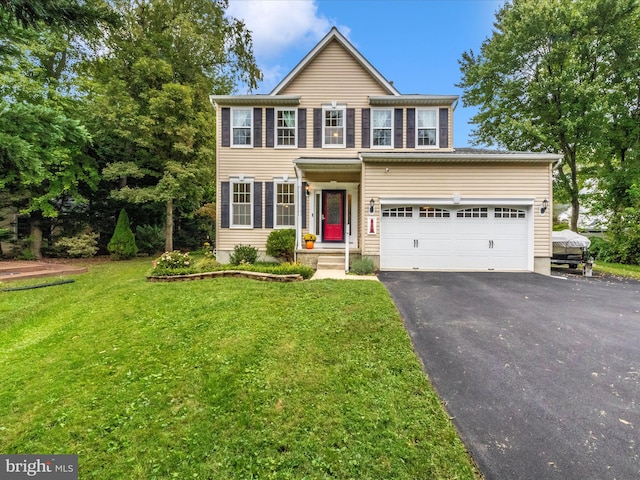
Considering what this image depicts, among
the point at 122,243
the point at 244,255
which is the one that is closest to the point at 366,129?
the point at 244,255

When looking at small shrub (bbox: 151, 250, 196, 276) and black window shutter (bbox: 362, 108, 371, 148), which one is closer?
small shrub (bbox: 151, 250, 196, 276)

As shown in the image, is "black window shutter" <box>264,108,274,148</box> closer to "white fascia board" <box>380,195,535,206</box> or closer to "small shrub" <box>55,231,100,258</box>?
"white fascia board" <box>380,195,535,206</box>

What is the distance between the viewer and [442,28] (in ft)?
52.1

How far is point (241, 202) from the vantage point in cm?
1141

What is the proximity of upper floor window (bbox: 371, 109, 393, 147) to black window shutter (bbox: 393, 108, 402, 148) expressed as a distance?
0.20 meters

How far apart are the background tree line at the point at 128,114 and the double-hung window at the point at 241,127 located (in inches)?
109

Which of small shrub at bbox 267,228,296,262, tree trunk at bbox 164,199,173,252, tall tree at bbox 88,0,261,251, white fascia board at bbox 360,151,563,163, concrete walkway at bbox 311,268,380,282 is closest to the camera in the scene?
concrete walkway at bbox 311,268,380,282

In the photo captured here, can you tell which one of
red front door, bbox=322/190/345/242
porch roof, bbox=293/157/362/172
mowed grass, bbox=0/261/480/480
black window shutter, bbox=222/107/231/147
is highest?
black window shutter, bbox=222/107/231/147

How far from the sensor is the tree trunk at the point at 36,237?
12.5 m

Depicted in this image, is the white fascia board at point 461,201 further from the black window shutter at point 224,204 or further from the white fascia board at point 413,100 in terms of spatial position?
the black window shutter at point 224,204

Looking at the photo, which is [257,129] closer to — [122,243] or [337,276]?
[337,276]

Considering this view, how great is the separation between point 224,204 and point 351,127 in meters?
6.00

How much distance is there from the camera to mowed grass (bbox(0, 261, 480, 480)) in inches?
92.3

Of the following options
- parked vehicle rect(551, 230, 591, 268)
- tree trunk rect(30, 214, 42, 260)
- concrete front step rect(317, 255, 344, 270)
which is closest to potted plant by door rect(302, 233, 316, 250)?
concrete front step rect(317, 255, 344, 270)
